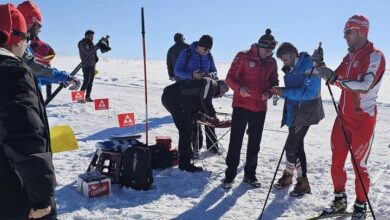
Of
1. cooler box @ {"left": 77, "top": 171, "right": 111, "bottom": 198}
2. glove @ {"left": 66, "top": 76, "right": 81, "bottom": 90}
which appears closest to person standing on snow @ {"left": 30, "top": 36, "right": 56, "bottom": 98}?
glove @ {"left": 66, "top": 76, "right": 81, "bottom": 90}

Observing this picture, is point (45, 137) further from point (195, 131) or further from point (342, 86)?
point (195, 131)

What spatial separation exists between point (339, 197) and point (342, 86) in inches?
54.0

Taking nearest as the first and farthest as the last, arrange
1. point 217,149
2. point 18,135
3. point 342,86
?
point 18,135, point 342,86, point 217,149

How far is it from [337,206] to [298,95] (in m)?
1.39

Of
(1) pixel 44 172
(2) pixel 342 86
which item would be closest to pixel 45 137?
(1) pixel 44 172

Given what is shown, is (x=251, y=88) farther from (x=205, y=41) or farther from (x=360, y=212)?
(x=360, y=212)

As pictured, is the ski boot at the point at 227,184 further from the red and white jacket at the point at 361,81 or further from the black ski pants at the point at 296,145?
the red and white jacket at the point at 361,81

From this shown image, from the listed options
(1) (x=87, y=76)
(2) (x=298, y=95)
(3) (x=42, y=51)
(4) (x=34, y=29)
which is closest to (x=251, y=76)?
(2) (x=298, y=95)

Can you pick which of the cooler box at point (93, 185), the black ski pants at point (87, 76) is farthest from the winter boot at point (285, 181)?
the black ski pants at point (87, 76)

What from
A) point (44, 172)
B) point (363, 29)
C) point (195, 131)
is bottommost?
point (195, 131)

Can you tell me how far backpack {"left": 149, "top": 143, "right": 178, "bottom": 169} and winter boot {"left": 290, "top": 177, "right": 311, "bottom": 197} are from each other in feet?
6.34

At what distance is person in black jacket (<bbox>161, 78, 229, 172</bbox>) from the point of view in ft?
19.6

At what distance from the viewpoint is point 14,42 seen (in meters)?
2.53

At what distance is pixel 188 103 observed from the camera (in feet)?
20.0
